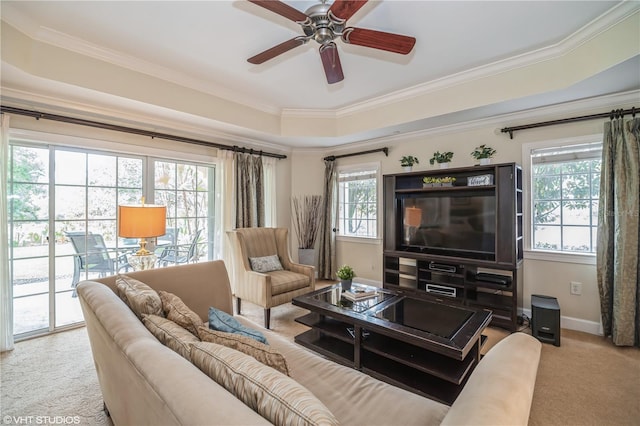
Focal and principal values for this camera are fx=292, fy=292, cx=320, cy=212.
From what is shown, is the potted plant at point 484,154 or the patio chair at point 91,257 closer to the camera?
the patio chair at point 91,257

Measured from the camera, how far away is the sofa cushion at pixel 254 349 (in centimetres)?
109

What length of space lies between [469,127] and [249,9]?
9.75 feet

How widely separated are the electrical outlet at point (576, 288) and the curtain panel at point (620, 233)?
232mm

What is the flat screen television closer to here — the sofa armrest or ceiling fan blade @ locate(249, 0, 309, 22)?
the sofa armrest

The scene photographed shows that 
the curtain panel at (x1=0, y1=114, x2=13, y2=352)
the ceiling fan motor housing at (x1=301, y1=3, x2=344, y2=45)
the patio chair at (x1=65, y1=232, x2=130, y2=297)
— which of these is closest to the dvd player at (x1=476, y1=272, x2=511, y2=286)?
the ceiling fan motor housing at (x1=301, y1=3, x2=344, y2=45)

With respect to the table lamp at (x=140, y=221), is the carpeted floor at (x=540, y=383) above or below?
below

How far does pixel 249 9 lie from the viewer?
2152 millimetres

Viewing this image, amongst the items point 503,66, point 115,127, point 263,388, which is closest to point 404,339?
point 263,388

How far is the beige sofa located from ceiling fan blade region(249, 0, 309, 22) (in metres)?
1.73

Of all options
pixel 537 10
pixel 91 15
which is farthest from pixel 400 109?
pixel 91 15

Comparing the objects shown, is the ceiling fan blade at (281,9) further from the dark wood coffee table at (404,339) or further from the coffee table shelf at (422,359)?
the coffee table shelf at (422,359)

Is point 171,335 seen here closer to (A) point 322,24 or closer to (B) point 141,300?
(B) point 141,300

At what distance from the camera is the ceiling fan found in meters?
1.69

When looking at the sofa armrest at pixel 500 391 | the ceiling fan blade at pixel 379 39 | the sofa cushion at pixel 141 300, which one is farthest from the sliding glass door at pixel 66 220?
the sofa armrest at pixel 500 391
